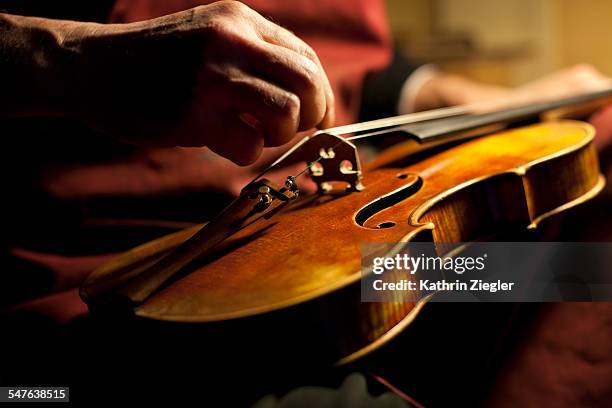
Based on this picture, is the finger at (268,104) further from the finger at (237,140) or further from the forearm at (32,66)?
the forearm at (32,66)

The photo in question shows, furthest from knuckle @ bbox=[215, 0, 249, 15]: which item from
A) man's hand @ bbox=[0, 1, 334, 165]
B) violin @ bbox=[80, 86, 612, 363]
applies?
violin @ bbox=[80, 86, 612, 363]

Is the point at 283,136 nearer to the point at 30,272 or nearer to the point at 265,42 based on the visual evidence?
the point at 265,42

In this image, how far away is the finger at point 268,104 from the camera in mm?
372

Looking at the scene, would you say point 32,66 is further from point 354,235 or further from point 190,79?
point 354,235

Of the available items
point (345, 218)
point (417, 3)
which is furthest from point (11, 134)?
point (417, 3)

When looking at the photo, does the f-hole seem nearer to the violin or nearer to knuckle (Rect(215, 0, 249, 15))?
the violin

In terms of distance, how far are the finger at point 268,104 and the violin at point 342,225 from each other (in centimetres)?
5

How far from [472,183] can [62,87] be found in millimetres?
341

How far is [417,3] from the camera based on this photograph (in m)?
2.74

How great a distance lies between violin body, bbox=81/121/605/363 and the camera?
11.9 inches

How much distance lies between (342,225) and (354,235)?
0.08ft

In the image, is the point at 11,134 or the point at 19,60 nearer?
the point at 19,60

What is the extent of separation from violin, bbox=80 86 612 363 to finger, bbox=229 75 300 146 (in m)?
0.05

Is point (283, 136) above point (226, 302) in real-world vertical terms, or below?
above
